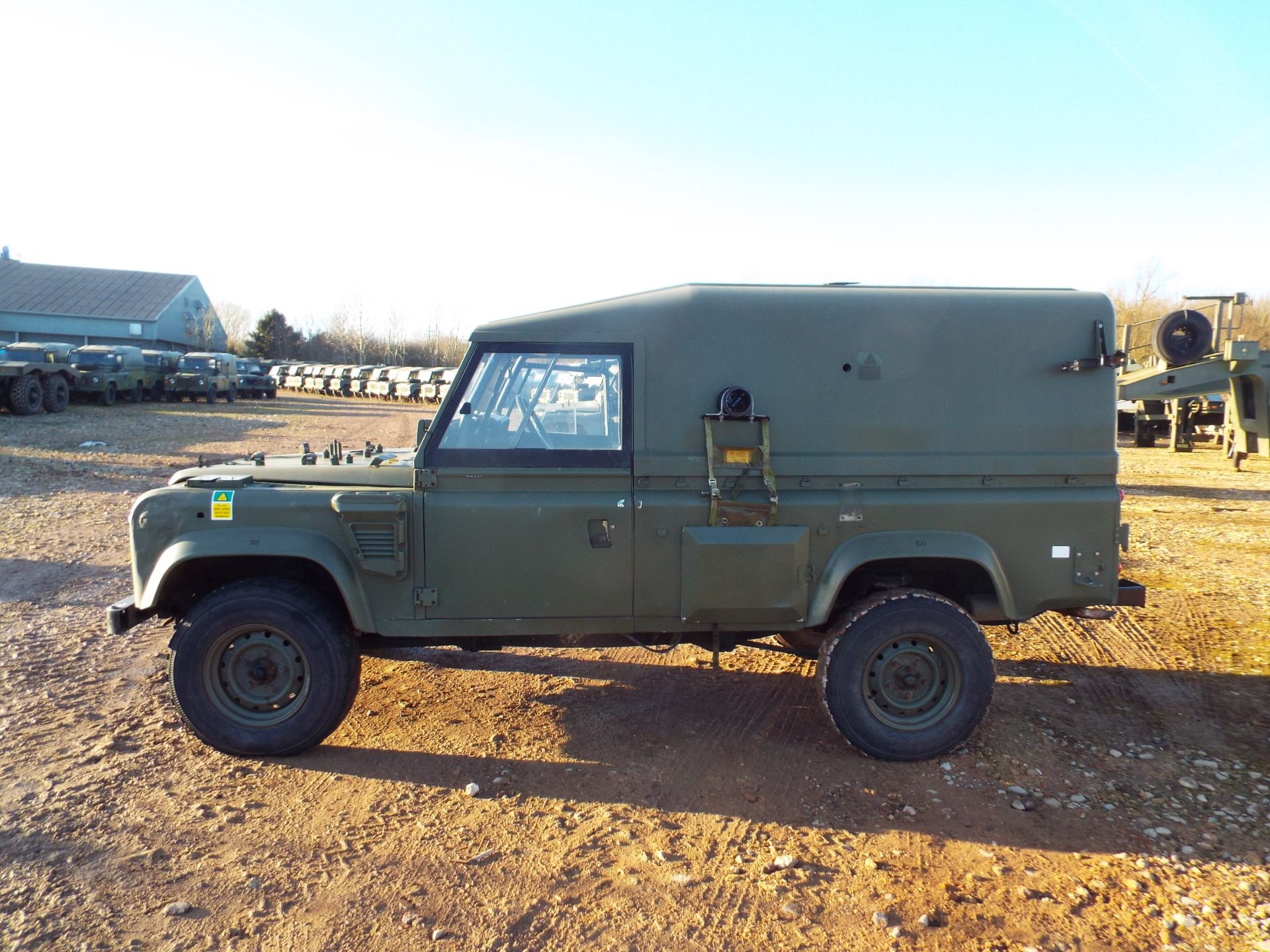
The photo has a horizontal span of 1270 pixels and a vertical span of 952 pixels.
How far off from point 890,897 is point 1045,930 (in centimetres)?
53

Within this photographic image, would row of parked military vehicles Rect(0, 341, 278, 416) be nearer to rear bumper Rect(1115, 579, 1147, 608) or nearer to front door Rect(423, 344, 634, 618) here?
front door Rect(423, 344, 634, 618)

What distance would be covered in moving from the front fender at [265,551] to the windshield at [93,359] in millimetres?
25723

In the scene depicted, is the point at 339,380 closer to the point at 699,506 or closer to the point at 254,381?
the point at 254,381

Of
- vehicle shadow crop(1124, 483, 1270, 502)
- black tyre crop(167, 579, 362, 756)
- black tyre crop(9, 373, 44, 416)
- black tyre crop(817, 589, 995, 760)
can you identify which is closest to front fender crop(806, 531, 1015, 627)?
black tyre crop(817, 589, 995, 760)

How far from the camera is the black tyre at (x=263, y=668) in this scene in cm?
432

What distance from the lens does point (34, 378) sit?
21828 millimetres

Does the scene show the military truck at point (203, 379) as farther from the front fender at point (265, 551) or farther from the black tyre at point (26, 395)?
the front fender at point (265, 551)

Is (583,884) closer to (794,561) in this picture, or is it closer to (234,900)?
(234,900)

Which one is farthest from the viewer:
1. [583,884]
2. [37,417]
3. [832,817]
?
[37,417]

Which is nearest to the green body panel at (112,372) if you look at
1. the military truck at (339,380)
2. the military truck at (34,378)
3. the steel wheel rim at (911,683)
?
the military truck at (34,378)

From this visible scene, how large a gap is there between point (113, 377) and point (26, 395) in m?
5.43

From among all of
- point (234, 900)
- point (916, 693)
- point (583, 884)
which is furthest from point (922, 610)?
point (234, 900)

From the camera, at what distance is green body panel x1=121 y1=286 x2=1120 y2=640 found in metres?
4.37

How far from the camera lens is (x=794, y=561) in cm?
443
